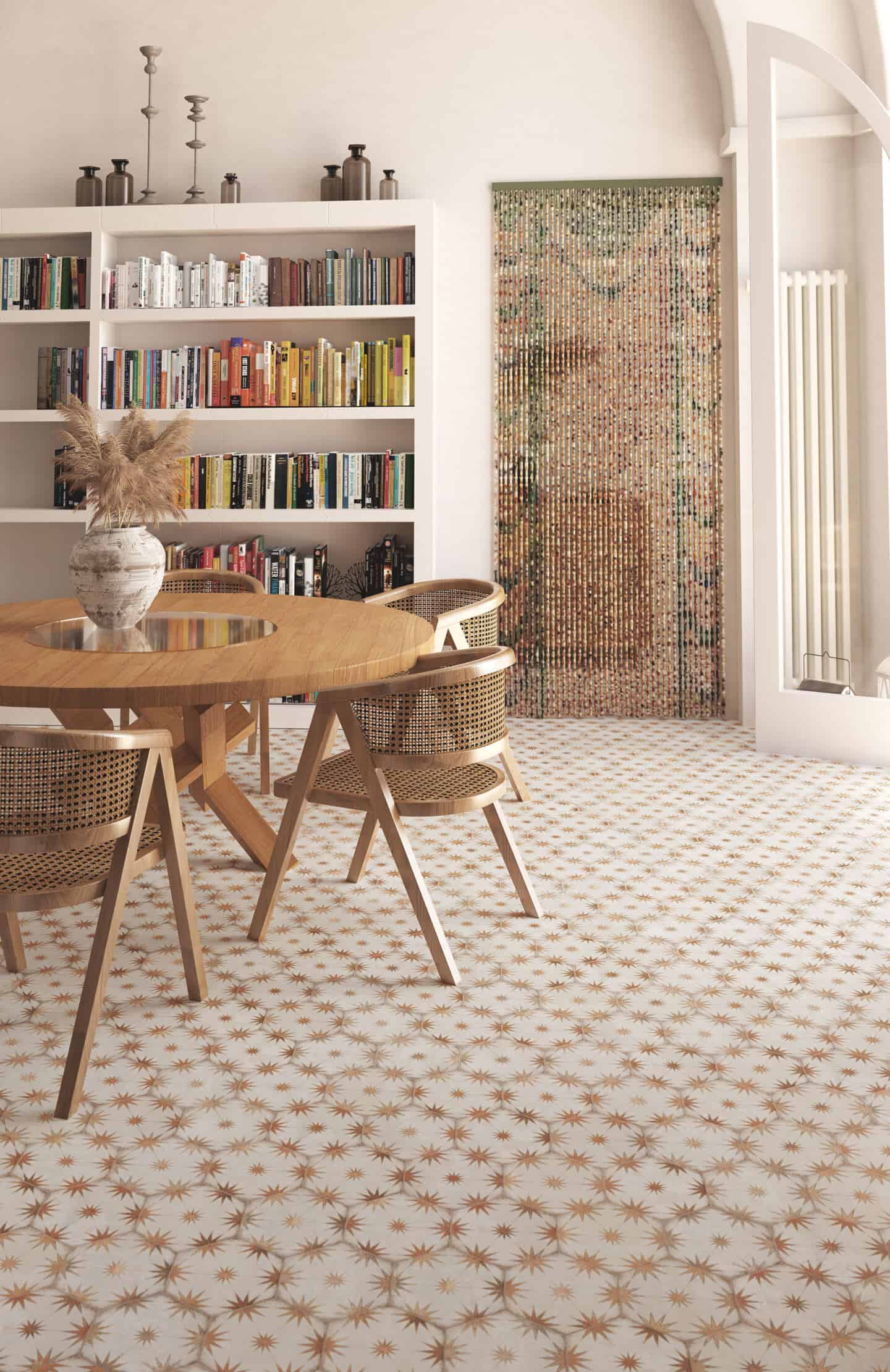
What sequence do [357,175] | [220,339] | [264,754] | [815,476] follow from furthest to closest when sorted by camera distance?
[220,339], [357,175], [815,476], [264,754]

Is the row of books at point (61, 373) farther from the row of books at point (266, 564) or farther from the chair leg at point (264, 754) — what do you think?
the chair leg at point (264, 754)

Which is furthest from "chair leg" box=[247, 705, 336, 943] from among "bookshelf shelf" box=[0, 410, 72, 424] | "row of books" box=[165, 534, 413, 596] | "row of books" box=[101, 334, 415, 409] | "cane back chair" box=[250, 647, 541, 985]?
"bookshelf shelf" box=[0, 410, 72, 424]

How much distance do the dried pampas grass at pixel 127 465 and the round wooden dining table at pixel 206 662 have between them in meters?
0.34

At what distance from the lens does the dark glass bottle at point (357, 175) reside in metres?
5.34

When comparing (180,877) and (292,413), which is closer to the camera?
(180,877)

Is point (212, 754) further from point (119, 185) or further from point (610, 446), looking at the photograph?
point (119, 185)

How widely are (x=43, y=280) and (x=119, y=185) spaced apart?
0.57 m

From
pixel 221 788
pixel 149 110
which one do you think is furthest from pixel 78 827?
pixel 149 110

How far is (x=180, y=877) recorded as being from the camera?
2.61 meters

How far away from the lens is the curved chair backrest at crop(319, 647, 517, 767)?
2715mm

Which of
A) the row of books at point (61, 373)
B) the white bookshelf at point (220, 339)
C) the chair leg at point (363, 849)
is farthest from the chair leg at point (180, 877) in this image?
the row of books at point (61, 373)

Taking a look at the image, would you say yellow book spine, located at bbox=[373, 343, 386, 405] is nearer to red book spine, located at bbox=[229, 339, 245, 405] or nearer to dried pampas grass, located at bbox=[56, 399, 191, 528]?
red book spine, located at bbox=[229, 339, 245, 405]

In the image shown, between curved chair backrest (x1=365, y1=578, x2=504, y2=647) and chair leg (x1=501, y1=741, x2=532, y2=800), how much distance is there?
0.39m

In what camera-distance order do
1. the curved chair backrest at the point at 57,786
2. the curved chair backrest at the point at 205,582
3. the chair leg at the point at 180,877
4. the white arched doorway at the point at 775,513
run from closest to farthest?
the curved chair backrest at the point at 57,786, the chair leg at the point at 180,877, the curved chair backrest at the point at 205,582, the white arched doorway at the point at 775,513
